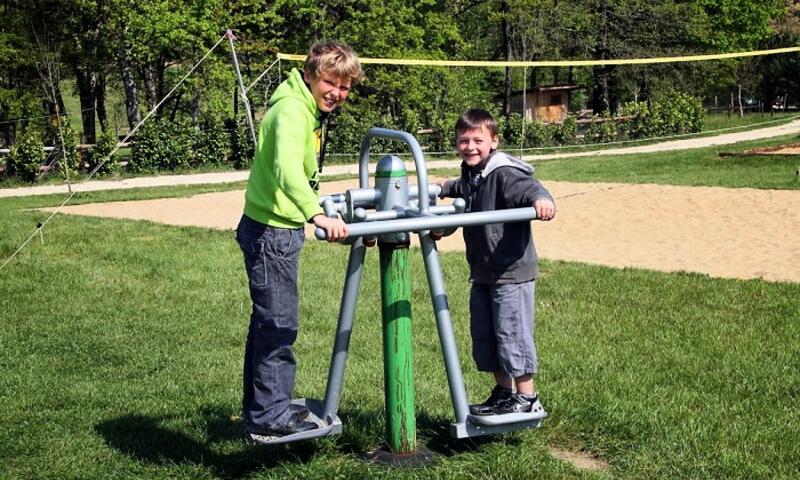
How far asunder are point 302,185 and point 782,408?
8.39 ft

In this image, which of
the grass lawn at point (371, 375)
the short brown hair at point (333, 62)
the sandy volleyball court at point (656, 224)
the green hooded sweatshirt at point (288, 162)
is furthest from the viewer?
the sandy volleyball court at point (656, 224)

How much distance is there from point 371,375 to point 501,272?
5.46 feet

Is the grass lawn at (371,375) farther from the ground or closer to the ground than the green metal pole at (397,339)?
closer to the ground

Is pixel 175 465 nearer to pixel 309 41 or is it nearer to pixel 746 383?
pixel 746 383

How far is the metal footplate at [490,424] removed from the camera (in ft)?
11.5

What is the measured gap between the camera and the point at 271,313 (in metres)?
3.53

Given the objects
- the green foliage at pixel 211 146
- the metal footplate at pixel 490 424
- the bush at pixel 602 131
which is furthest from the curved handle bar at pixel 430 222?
the bush at pixel 602 131

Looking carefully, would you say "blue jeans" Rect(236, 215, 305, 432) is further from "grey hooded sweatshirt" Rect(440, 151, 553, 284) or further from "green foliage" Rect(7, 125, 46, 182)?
"green foliage" Rect(7, 125, 46, 182)

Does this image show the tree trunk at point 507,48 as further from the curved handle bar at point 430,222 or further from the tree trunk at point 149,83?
the curved handle bar at point 430,222

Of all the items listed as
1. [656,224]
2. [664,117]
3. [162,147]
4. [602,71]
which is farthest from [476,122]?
[602,71]

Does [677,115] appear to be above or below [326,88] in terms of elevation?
below

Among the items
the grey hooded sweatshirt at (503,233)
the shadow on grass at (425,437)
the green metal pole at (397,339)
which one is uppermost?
the grey hooded sweatshirt at (503,233)

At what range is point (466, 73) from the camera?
4034cm

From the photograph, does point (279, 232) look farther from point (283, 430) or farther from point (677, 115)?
point (677, 115)
